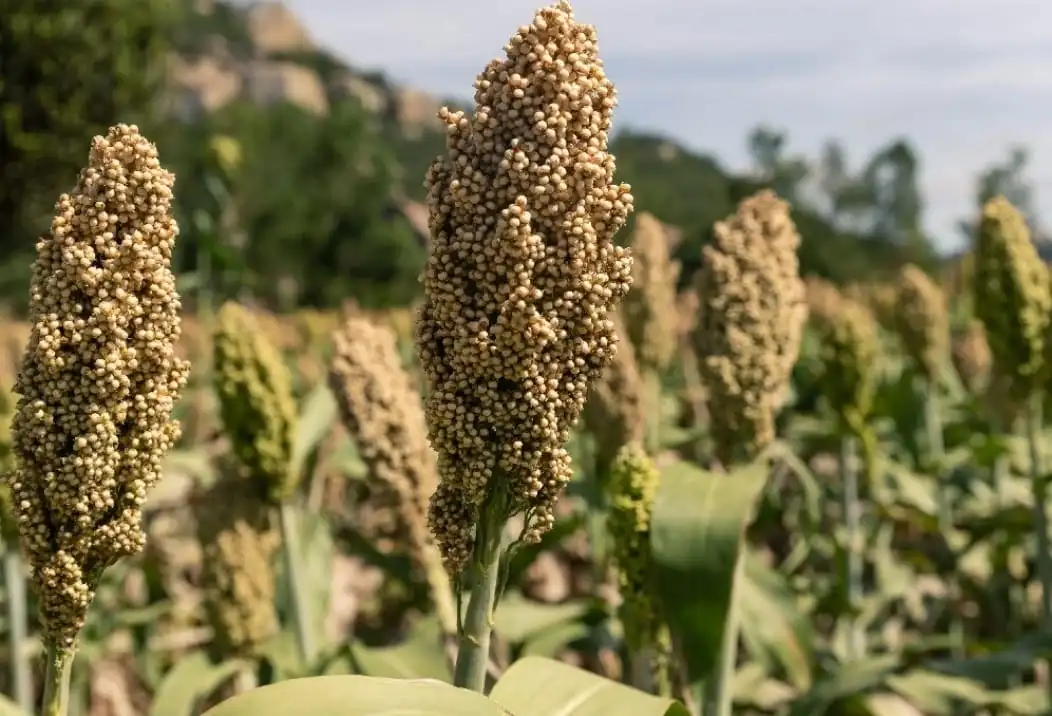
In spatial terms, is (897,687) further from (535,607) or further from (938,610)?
(938,610)

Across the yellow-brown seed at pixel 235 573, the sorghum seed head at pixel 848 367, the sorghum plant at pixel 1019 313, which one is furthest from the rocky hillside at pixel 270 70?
the sorghum plant at pixel 1019 313

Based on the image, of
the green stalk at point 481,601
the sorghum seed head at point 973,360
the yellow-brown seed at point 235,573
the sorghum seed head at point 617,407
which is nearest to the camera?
the green stalk at point 481,601

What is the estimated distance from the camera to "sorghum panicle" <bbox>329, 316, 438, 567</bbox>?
3.01 m

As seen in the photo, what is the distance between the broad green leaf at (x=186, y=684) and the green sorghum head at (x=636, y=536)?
1.62 metres

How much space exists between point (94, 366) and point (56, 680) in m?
0.52

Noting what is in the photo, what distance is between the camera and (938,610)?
536 cm

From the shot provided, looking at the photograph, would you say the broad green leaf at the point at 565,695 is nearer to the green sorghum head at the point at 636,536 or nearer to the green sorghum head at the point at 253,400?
the green sorghum head at the point at 636,536

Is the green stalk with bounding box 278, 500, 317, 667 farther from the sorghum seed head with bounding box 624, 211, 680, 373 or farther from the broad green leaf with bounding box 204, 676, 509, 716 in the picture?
the sorghum seed head with bounding box 624, 211, 680, 373

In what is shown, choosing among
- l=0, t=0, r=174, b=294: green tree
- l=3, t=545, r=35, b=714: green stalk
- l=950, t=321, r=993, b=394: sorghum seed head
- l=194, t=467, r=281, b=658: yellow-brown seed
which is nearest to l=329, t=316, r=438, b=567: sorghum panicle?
l=194, t=467, r=281, b=658: yellow-brown seed

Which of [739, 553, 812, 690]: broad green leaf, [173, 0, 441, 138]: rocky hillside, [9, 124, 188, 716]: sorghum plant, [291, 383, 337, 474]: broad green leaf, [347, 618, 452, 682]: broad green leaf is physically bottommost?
[347, 618, 452, 682]: broad green leaf

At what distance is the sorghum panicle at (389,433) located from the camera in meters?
3.01

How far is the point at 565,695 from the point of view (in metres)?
1.75

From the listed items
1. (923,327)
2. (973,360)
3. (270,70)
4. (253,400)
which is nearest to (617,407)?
(253,400)

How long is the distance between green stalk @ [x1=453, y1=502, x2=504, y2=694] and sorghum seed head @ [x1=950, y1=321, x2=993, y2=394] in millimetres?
6902
